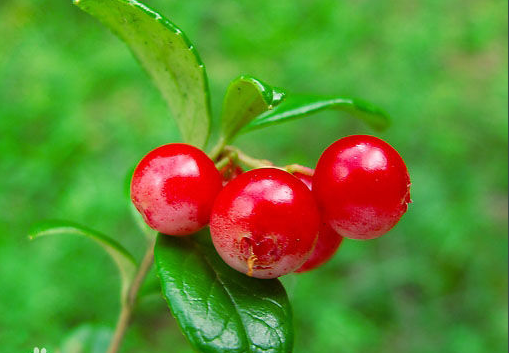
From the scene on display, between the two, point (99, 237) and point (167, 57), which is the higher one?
point (167, 57)

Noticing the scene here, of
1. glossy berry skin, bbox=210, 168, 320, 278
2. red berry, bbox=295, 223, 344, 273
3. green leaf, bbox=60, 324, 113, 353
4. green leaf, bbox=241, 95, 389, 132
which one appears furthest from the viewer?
green leaf, bbox=60, 324, 113, 353

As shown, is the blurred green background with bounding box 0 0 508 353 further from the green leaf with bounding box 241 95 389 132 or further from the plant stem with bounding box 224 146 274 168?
the plant stem with bounding box 224 146 274 168

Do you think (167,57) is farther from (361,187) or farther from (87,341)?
(87,341)

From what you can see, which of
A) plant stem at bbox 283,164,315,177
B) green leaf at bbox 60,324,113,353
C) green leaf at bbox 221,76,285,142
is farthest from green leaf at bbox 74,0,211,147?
green leaf at bbox 60,324,113,353

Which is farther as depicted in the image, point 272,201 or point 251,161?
point 251,161

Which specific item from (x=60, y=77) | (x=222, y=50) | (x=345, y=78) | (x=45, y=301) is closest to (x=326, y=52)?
(x=345, y=78)

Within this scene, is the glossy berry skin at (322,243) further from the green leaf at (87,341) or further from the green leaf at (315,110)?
the green leaf at (87,341)

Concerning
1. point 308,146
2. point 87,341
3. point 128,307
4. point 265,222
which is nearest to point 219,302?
point 265,222
